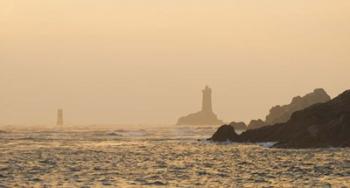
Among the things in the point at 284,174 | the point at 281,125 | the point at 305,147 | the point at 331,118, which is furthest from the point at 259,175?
the point at 281,125

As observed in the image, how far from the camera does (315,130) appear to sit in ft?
307

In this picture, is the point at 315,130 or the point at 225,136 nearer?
the point at 315,130

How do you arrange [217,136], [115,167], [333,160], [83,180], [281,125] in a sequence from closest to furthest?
[83,180] < [115,167] < [333,160] < [281,125] < [217,136]

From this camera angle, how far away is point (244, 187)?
40.3 metres

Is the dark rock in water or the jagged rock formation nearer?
the jagged rock formation

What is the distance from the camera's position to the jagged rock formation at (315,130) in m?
90.6

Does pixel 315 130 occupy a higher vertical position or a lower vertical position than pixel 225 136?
higher

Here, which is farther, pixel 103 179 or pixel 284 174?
pixel 284 174

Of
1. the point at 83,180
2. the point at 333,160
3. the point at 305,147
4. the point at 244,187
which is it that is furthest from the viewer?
the point at 305,147

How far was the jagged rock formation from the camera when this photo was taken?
90.6 m

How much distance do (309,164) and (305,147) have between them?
32.2 metres

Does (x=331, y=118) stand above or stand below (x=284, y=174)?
above

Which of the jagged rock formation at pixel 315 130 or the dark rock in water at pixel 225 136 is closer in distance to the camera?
the jagged rock formation at pixel 315 130

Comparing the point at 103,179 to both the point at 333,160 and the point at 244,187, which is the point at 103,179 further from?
the point at 333,160
